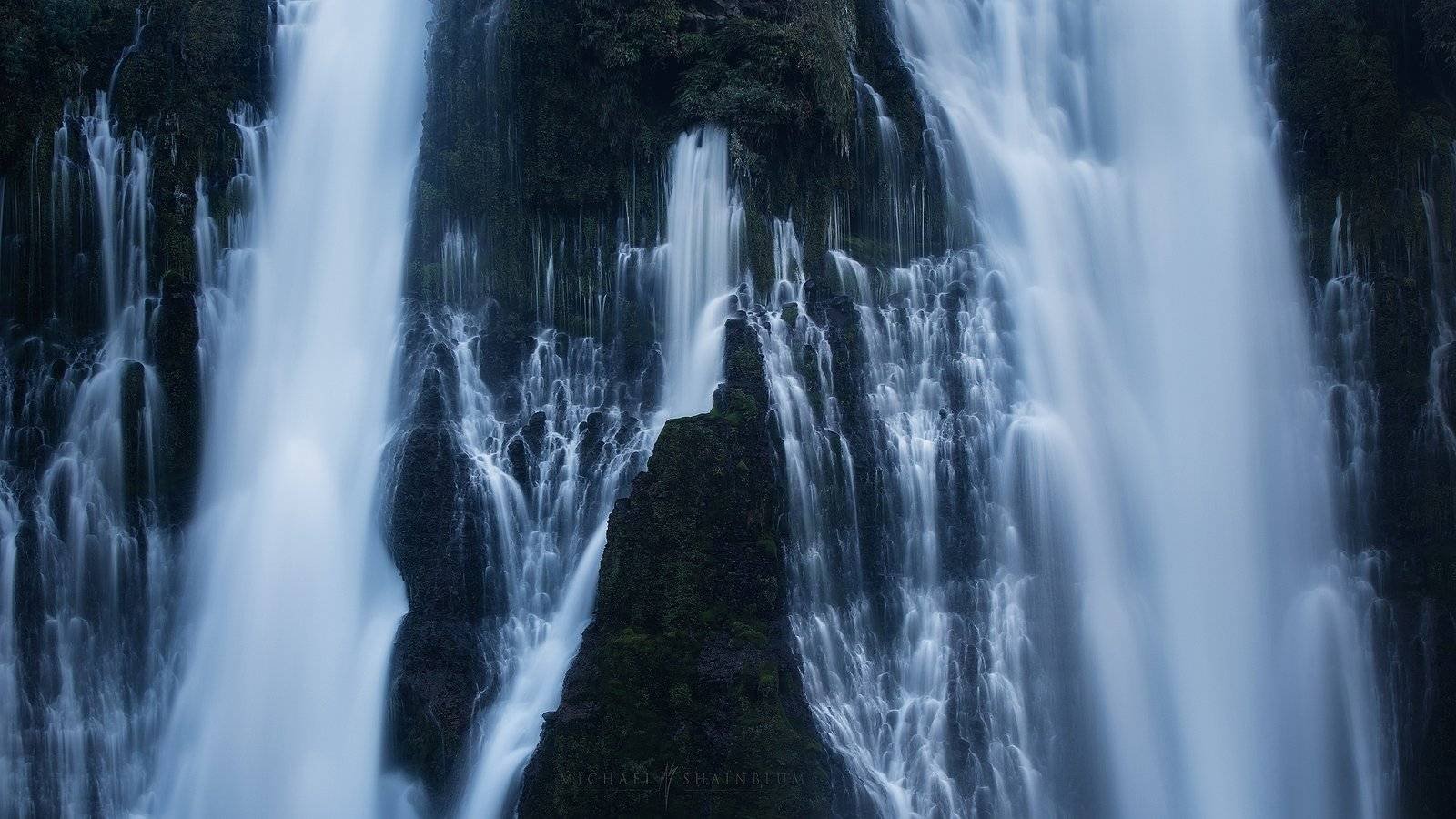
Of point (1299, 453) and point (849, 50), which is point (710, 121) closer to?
point (849, 50)

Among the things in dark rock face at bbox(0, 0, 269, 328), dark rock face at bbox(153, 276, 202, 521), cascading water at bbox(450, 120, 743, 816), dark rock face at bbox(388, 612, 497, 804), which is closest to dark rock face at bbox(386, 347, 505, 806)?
dark rock face at bbox(388, 612, 497, 804)

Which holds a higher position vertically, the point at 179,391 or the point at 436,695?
the point at 179,391

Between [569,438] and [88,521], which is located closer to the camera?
[88,521]

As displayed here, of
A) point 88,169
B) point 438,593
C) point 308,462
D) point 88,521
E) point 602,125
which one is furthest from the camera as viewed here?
point 602,125

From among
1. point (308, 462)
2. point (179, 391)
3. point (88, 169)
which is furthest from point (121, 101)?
point (308, 462)

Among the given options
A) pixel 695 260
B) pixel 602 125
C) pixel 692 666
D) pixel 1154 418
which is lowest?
pixel 692 666

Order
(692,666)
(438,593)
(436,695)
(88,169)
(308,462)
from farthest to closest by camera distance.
Answer: (88,169) < (308,462) < (438,593) < (436,695) < (692,666)

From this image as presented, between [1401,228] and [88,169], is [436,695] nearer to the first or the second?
[88,169]

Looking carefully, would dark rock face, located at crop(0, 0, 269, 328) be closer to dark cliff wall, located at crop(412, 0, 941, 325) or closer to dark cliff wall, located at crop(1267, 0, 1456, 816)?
dark cliff wall, located at crop(412, 0, 941, 325)
